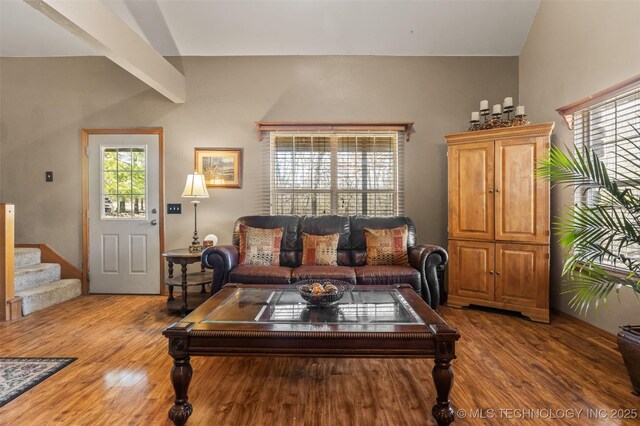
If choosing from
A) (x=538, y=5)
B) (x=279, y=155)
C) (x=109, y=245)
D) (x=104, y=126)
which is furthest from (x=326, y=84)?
(x=109, y=245)

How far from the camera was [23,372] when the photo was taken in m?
2.21

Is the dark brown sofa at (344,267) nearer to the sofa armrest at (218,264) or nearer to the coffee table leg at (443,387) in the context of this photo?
the sofa armrest at (218,264)

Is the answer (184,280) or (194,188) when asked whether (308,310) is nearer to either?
(184,280)

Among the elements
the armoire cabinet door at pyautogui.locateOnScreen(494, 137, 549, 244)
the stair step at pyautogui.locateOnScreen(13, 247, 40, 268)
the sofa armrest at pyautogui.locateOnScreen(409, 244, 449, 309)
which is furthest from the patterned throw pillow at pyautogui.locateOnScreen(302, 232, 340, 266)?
the stair step at pyautogui.locateOnScreen(13, 247, 40, 268)

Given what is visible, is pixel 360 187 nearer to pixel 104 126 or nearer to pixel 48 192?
pixel 104 126

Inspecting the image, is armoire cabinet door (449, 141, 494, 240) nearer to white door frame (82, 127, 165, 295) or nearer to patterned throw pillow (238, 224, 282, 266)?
patterned throw pillow (238, 224, 282, 266)

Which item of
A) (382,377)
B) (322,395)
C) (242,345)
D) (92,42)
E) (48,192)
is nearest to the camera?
(242,345)

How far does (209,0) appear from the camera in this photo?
12.0 ft

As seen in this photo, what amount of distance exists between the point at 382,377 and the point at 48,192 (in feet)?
14.8

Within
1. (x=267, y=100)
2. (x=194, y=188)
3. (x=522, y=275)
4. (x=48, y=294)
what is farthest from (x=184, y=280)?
(x=522, y=275)

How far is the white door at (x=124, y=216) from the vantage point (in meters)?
4.24

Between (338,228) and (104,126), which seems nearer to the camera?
(338,228)

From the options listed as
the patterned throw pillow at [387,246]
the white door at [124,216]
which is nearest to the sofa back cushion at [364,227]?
the patterned throw pillow at [387,246]

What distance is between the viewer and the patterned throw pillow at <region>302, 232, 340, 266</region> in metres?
3.52
